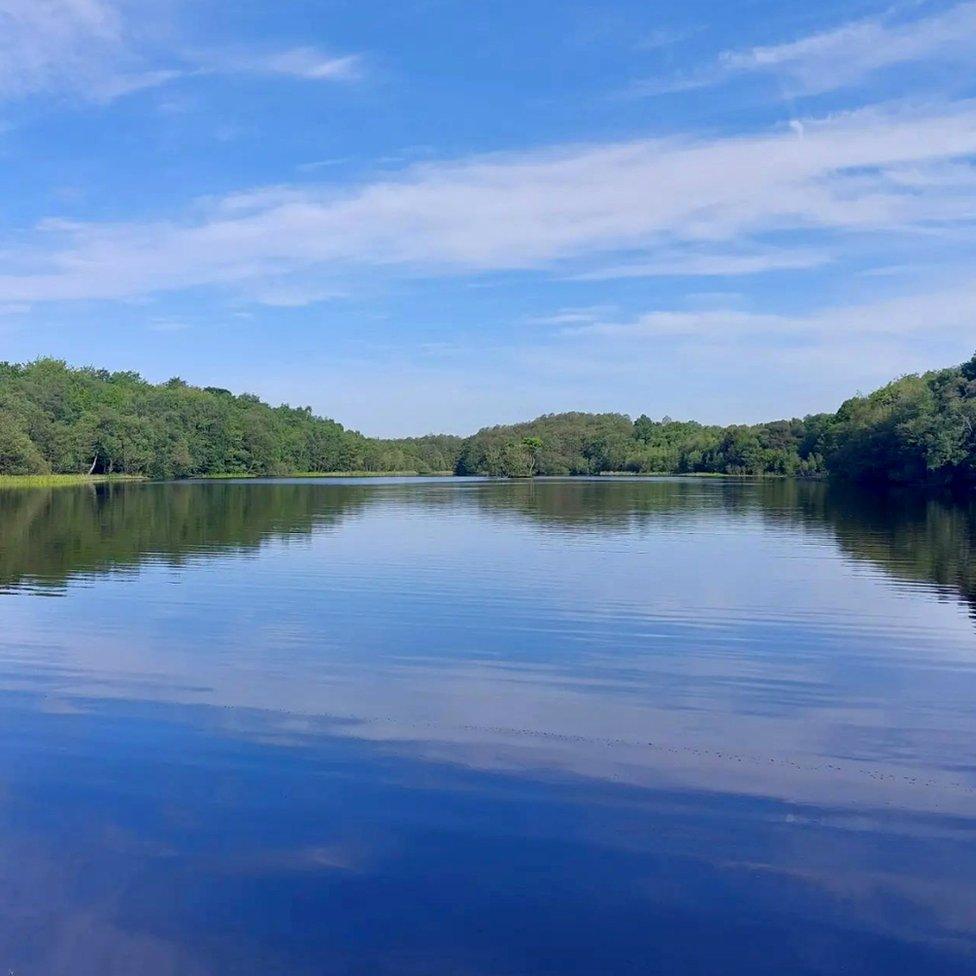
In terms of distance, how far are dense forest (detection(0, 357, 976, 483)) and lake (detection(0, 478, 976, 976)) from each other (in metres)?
66.3

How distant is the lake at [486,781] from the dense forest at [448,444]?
66.3 metres

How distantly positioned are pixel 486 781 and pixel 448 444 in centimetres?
19161

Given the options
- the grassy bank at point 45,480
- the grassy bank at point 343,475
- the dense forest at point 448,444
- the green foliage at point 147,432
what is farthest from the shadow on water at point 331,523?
the grassy bank at point 343,475

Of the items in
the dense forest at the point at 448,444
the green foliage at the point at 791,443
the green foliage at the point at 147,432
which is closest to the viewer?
the green foliage at the point at 791,443

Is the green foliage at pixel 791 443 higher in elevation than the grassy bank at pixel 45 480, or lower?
higher

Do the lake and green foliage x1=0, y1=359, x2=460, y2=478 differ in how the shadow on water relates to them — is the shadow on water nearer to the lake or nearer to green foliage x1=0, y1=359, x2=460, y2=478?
the lake

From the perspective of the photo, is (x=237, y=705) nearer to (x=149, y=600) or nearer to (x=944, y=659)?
(x=149, y=600)

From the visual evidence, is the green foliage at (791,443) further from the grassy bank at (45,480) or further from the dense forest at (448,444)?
the grassy bank at (45,480)

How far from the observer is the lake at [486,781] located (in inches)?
238

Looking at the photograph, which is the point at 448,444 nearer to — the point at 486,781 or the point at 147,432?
the point at 147,432

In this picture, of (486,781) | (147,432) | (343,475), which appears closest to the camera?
(486,781)

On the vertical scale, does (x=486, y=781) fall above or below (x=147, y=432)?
below

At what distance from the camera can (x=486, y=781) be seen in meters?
8.65

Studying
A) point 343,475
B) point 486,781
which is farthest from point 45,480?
point 486,781
